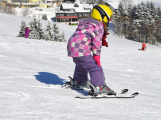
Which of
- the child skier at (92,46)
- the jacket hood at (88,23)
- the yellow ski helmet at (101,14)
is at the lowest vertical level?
the child skier at (92,46)

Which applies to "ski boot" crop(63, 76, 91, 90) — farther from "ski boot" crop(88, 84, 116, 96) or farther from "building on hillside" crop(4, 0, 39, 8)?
"building on hillside" crop(4, 0, 39, 8)

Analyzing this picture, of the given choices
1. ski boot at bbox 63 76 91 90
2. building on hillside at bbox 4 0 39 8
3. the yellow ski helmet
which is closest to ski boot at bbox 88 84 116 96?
ski boot at bbox 63 76 91 90

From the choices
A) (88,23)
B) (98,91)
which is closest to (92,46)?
(88,23)

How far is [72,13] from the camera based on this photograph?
78.9 m

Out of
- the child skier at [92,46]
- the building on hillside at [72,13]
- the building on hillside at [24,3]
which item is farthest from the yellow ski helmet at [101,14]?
the building on hillside at [24,3]

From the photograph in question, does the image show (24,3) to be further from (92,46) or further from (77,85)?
(92,46)

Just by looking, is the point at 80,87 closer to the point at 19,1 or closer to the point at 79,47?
the point at 79,47

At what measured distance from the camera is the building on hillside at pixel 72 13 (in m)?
77.5

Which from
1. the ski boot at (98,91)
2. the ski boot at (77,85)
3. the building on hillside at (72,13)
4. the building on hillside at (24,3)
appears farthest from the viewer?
the building on hillside at (24,3)

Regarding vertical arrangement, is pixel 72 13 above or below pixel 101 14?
above

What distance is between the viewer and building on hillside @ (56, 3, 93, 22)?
77488mm

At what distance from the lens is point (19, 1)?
116 metres

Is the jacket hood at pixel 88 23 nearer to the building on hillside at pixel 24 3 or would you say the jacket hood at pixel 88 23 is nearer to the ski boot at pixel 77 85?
the ski boot at pixel 77 85

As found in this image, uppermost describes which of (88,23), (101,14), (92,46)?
(101,14)
